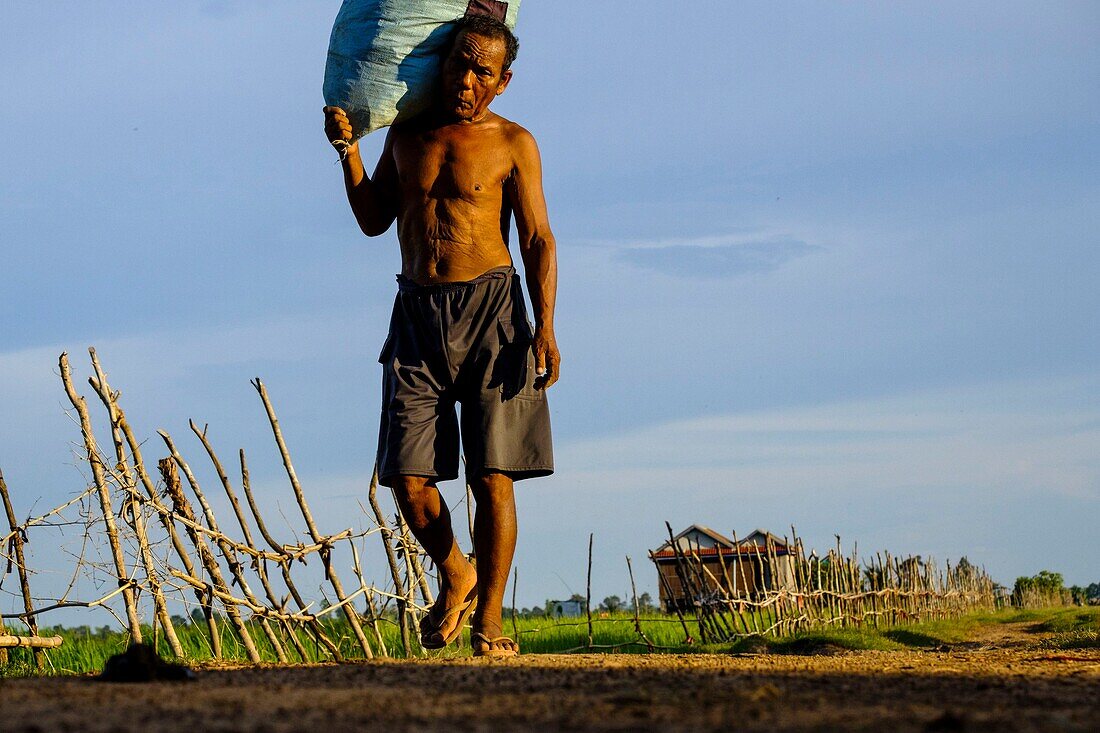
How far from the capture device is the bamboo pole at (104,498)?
5602 millimetres

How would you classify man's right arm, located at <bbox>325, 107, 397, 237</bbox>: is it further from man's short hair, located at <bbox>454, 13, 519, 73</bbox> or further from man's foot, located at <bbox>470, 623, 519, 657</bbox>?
man's foot, located at <bbox>470, 623, 519, 657</bbox>

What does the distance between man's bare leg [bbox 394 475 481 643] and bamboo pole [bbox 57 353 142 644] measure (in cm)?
163

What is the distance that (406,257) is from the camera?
484 cm

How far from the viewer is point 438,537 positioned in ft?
15.5

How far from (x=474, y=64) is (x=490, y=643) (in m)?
2.10

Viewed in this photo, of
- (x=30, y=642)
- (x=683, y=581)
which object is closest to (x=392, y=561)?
(x=30, y=642)

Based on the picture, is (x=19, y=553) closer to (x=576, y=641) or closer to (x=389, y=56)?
(x=389, y=56)

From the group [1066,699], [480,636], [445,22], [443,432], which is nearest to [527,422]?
[443,432]

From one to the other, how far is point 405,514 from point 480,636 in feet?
1.74

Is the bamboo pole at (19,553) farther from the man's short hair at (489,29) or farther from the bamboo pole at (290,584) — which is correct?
the man's short hair at (489,29)

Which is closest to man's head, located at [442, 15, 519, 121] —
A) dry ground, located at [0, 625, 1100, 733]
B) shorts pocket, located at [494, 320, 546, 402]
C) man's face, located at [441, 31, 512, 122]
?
man's face, located at [441, 31, 512, 122]

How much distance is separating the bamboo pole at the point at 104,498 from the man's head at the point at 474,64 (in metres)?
2.44

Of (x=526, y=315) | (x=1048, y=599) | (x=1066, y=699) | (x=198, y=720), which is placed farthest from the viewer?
(x=1048, y=599)

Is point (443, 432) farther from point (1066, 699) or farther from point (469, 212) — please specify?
point (1066, 699)
